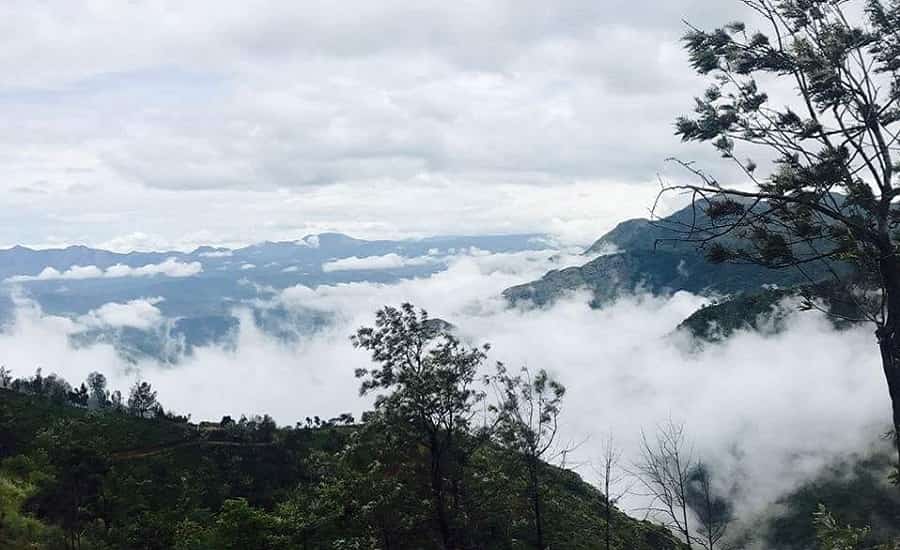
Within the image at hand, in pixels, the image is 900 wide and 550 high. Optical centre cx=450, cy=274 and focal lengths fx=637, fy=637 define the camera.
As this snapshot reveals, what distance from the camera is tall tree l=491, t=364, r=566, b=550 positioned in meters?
41.7

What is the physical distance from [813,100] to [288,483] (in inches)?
3300

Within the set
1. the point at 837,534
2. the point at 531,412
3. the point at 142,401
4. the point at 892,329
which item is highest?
the point at 892,329

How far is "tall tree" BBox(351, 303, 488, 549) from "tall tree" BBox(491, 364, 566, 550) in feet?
35.1

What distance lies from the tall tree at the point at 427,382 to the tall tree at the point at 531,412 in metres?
10.7

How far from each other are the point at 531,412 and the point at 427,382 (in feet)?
58.0

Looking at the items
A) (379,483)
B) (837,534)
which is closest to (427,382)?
(379,483)

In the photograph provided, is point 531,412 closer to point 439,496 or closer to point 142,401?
point 439,496

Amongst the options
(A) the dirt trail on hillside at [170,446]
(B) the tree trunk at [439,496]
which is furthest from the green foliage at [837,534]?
(A) the dirt trail on hillside at [170,446]

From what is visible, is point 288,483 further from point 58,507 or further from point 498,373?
point 498,373

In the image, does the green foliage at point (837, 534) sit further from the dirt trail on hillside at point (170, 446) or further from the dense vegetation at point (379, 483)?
the dirt trail on hillside at point (170, 446)

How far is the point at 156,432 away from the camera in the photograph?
103 metres

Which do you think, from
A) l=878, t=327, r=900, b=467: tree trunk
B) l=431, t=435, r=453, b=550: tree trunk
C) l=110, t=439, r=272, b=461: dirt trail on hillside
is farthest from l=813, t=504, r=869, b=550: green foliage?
l=110, t=439, r=272, b=461: dirt trail on hillside

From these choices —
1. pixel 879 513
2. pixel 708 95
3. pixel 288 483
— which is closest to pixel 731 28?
pixel 708 95

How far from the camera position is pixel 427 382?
28.2 metres
